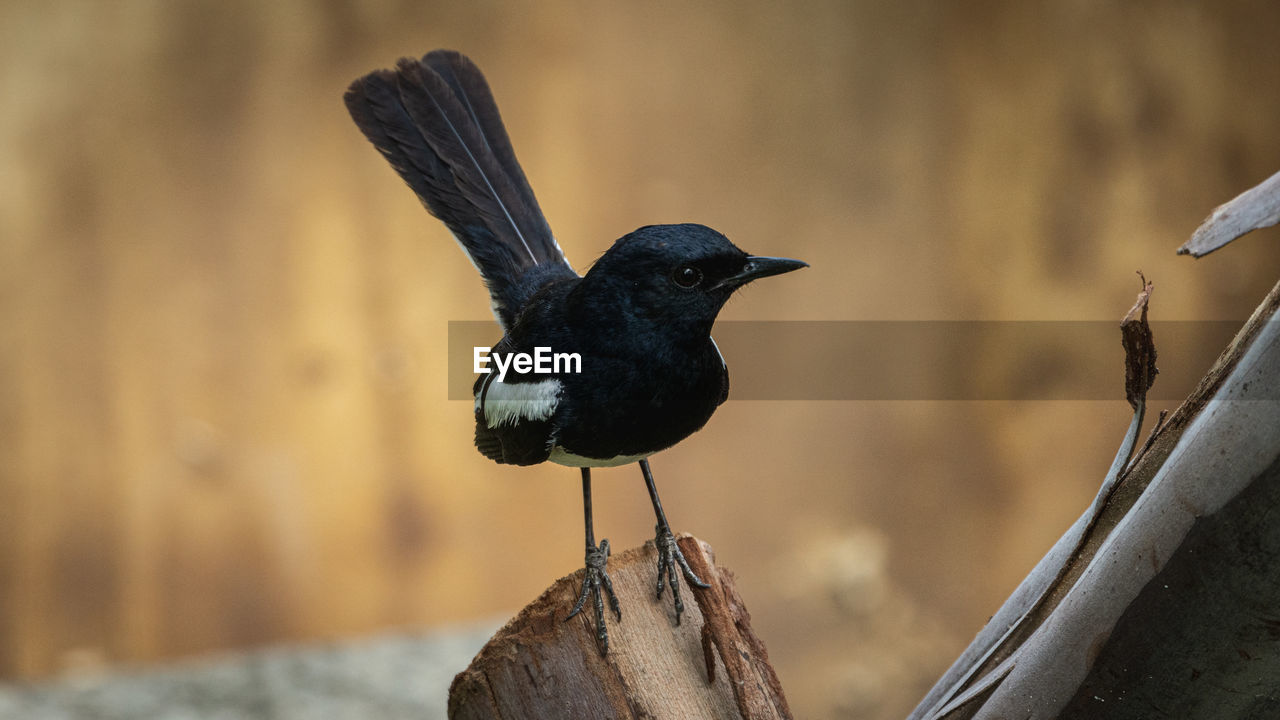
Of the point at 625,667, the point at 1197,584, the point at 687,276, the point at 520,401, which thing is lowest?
the point at 625,667

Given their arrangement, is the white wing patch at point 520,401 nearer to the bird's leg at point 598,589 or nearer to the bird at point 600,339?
the bird at point 600,339

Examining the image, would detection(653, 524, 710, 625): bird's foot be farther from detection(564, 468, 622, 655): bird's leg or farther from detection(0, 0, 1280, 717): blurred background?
detection(0, 0, 1280, 717): blurred background

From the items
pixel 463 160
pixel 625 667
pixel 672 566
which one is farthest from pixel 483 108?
pixel 625 667

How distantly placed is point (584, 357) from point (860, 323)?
5.99ft

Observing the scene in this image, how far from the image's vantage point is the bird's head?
1261 millimetres

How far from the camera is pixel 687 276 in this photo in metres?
1.28

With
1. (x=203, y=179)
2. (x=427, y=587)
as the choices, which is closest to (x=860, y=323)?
(x=427, y=587)

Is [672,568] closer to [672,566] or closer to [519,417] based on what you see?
[672,566]

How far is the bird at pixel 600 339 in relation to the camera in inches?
50.6

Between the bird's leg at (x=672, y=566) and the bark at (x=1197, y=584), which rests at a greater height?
the bark at (x=1197, y=584)

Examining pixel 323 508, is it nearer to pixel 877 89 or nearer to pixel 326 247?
pixel 326 247

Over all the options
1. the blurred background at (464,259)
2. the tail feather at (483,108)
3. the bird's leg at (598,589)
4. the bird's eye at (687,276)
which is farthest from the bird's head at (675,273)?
the blurred background at (464,259)

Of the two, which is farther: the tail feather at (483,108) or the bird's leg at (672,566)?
the tail feather at (483,108)

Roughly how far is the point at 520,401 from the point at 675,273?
286 millimetres
